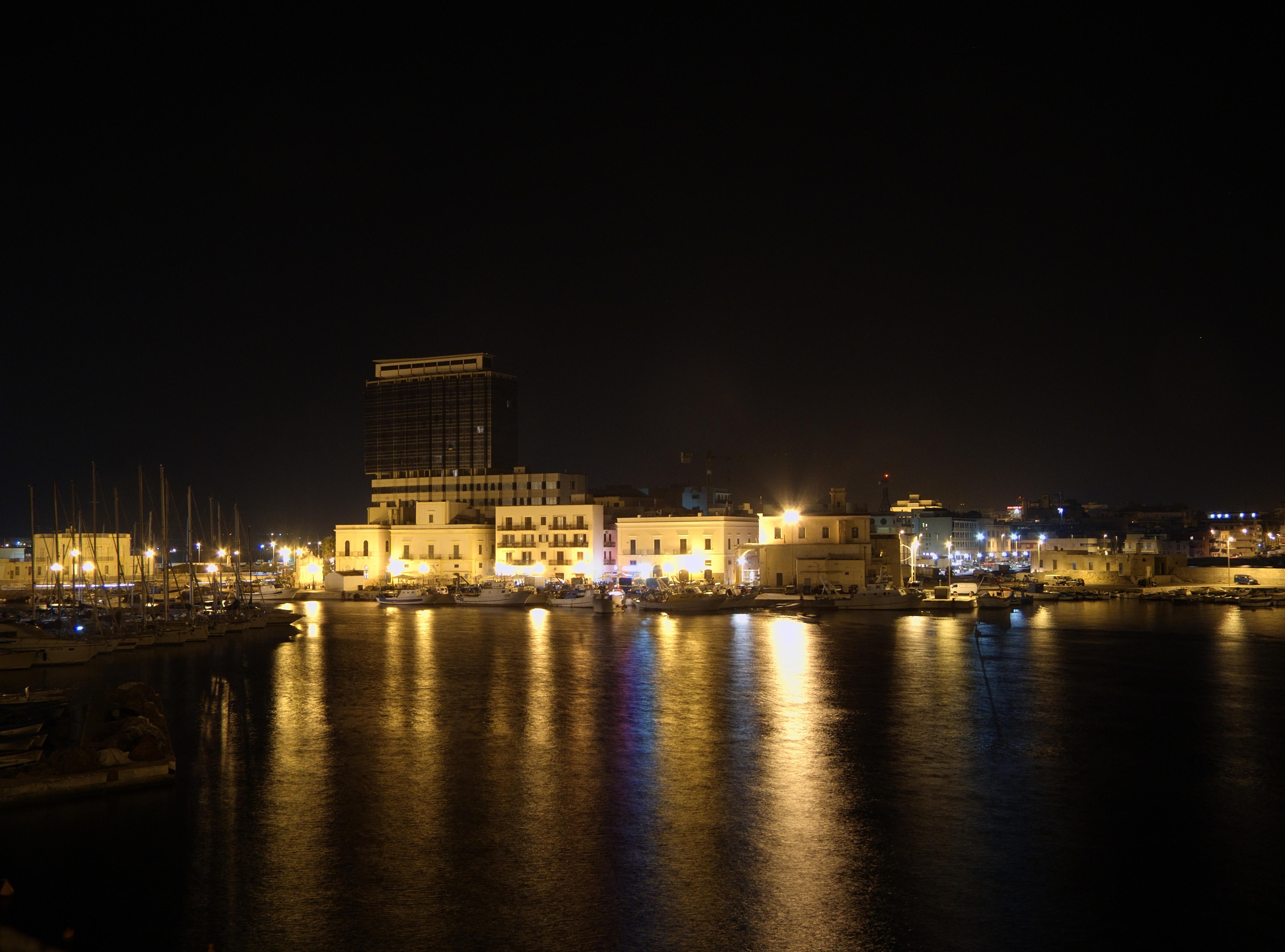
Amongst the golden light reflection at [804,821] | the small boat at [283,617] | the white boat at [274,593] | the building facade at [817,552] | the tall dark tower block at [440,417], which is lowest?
the golden light reflection at [804,821]

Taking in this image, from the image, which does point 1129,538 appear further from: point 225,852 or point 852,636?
point 225,852

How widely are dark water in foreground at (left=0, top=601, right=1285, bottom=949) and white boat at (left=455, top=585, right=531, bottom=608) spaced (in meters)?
24.3

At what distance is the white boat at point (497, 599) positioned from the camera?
5191cm

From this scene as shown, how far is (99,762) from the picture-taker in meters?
15.3

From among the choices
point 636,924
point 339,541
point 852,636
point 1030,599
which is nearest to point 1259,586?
point 1030,599

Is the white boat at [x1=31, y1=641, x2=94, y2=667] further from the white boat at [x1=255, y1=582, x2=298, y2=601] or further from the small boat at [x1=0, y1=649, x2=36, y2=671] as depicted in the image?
the white boat at [x1=255, y1=582, x2=298, y2=601]

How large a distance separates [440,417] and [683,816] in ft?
226

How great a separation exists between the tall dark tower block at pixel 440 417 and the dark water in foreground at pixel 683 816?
52.3 m

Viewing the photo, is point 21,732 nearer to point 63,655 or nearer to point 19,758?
point 19,758

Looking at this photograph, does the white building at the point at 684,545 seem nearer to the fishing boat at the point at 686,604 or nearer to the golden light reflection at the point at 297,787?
the fishing boat at the point at 686,604

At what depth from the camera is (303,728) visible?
19984mm

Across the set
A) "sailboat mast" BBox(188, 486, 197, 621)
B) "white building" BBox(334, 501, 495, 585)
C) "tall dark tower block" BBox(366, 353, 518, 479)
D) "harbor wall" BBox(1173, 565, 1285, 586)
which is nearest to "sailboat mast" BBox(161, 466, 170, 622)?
"sailboat mast" BBox(188, 486, 197, 621)

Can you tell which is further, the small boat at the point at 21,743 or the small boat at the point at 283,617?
the small boat at the point at 283,617

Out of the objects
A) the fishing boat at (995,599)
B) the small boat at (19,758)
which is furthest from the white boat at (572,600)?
the small boat at (19,758)
